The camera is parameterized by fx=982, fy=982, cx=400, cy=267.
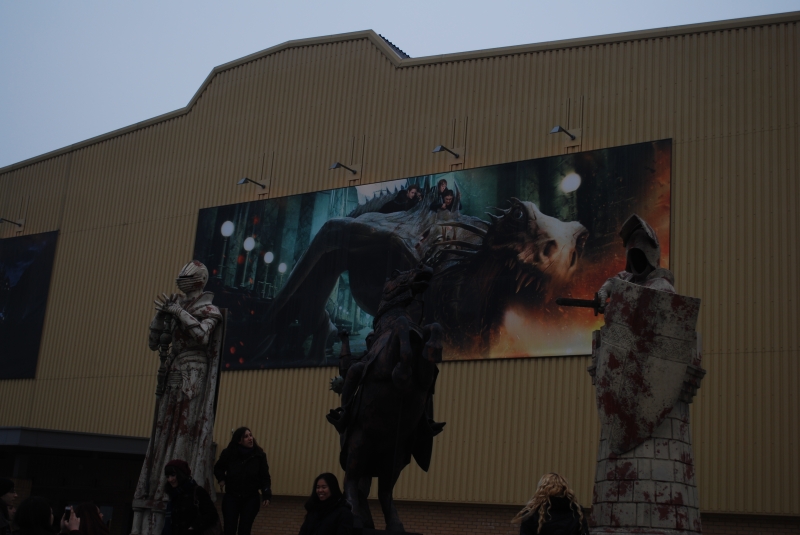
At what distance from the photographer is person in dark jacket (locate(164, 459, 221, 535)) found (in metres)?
8.62

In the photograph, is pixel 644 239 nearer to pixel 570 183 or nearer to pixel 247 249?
pixel 570 183

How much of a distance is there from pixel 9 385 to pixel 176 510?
2368cm

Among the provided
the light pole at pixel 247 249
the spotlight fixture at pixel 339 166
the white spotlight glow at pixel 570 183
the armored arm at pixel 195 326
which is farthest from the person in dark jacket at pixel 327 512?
the light pole at pixel 247 249

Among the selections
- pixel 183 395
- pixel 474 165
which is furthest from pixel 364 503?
pixel 474 165

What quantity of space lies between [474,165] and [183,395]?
13975mm

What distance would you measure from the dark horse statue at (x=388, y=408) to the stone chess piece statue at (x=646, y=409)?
1656 millimetres

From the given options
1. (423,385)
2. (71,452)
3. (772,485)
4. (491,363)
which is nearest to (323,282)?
(491,363)

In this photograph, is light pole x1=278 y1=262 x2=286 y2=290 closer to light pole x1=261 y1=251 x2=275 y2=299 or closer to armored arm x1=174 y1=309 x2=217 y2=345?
light pole x1=261 y1=251 x2=275 y2=299

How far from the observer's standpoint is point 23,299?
30.9m

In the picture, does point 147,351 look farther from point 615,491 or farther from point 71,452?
point 615,491

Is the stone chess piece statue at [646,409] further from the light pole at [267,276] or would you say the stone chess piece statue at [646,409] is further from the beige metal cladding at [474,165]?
the light pole at [267,276]

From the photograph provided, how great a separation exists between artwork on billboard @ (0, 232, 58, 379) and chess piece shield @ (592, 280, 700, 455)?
79.4 ft

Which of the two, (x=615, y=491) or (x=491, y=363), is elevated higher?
(x=491, y=363)

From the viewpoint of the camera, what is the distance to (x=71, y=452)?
23.6m
